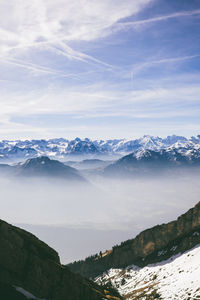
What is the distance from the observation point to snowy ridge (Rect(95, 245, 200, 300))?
9618 centimetres

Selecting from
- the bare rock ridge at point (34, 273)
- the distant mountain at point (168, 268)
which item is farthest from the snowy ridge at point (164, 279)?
the bare rock ridge at point (34, 273)

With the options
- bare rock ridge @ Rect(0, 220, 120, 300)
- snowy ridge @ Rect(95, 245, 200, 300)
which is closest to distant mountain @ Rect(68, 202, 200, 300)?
snowy ridge @ Rect(95, 245, 200, 300)

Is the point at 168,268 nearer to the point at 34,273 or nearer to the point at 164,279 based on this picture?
the point at 164,279

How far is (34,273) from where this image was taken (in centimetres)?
7212

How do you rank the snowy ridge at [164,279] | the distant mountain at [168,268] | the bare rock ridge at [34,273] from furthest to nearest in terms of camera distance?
the distant mountain at [168,268] → the snowy ridge at [164,279] → the bare rock ridge at [34,273]

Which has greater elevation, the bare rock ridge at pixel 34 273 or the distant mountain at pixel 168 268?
the bare rock ridge at pixel 34 273

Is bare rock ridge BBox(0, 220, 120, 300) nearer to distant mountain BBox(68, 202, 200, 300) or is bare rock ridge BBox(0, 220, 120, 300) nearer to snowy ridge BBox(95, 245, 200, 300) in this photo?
snowy ridge BBox(95, 245, 200, 300)

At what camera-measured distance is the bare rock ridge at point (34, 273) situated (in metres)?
69.2

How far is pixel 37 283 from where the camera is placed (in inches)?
2788

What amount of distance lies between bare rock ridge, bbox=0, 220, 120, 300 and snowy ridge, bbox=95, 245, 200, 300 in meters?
38.0

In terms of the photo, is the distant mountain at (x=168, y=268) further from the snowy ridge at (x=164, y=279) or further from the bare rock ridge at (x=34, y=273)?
the bare rock ridge at (x=34, y=273)

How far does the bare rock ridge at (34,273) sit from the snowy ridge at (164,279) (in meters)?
38.0

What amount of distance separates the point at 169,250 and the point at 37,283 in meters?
126

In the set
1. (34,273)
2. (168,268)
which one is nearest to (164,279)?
(168,268)
